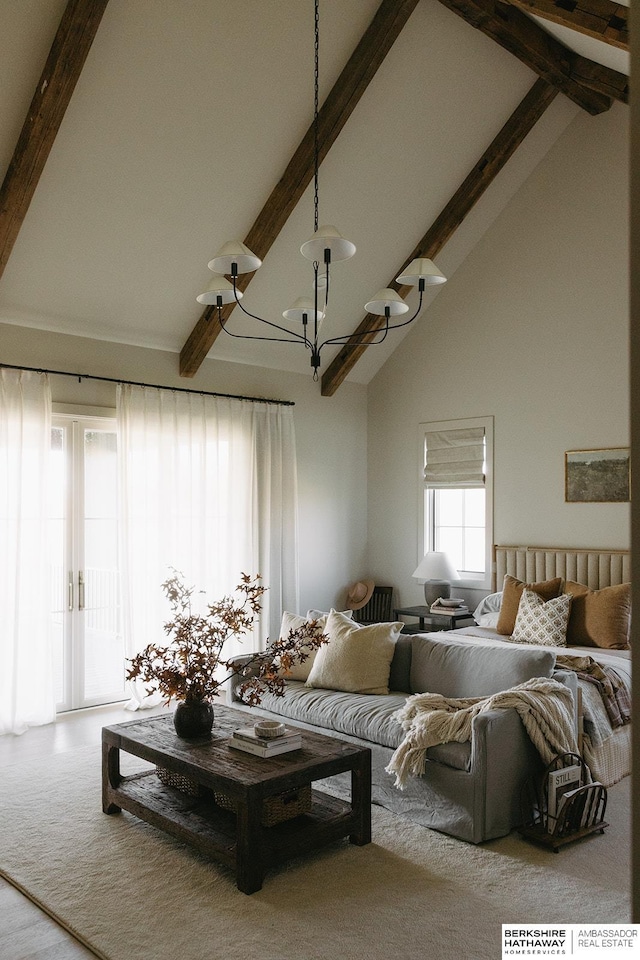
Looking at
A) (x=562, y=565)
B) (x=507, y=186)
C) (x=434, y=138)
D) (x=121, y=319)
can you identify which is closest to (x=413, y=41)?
(x=434, y=138)

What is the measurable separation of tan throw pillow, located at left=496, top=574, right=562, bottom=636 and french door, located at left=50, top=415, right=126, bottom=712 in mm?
2824

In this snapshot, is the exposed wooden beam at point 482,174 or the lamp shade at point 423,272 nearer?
the lamp shade at point 423,272

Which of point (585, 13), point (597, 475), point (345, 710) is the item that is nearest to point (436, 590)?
point (597, 475)

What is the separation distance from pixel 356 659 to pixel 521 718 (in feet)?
3.70

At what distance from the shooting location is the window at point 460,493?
6617mm

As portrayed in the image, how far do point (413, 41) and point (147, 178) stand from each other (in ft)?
6.35

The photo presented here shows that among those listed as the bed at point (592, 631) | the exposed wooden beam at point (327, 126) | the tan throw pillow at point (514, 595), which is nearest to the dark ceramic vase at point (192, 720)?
the bed at point (592, 631)

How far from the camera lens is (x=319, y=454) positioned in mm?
7297

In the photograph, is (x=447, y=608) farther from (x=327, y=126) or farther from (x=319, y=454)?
(x=327, y=126)

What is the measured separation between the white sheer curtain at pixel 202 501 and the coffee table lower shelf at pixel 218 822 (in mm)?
1942

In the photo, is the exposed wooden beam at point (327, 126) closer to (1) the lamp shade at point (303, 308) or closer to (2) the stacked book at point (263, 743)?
(1) the lamp shade at point (303, 308)

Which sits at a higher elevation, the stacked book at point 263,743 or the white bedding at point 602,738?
the stacked book at point 263,743

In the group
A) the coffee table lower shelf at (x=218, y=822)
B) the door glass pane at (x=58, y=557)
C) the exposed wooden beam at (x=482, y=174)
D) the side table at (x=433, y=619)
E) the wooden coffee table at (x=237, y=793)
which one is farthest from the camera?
the side table at (x=433, y=619)

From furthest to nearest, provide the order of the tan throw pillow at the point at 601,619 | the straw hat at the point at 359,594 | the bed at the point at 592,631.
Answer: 1. the straw hat at the point at 359,594
2. the tan throw pillow at the point at 601,619
3. the bed at the point at 592,631
